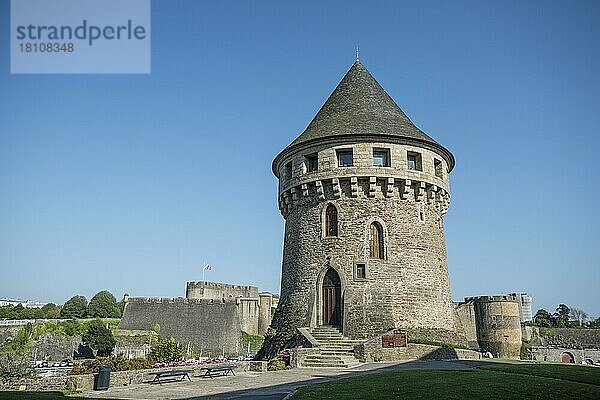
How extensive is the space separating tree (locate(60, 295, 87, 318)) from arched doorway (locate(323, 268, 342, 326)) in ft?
201

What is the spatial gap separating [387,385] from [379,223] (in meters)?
12.7

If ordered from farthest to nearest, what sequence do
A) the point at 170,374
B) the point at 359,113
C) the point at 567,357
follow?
the point at 567,357 → the point at 359,113 → the point at 170,374

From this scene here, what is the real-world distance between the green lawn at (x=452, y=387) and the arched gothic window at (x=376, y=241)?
9642 millimetres

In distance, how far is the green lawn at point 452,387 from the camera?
10.5 m

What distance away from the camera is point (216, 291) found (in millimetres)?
68062

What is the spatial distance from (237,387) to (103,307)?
71714 mm

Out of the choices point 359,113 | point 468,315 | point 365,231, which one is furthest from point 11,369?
point 468,315

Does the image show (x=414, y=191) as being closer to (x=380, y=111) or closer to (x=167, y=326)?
(x=380, y=111)

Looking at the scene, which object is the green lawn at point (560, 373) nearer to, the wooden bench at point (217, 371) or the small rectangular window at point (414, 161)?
the wooden bench at point (217, 371)

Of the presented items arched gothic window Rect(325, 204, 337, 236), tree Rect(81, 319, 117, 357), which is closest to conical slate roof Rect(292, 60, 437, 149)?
arched gothic window Rect(325, 204, 337, 236)

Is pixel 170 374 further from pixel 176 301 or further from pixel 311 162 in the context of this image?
pixel 176 301

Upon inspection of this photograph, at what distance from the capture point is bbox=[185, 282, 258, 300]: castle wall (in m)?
66.9

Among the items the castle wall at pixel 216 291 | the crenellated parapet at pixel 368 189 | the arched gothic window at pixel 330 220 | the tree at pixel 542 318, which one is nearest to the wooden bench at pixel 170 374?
the arched gothic window at pixel 330 220

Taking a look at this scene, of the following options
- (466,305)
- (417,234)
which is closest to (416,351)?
(417,234)
